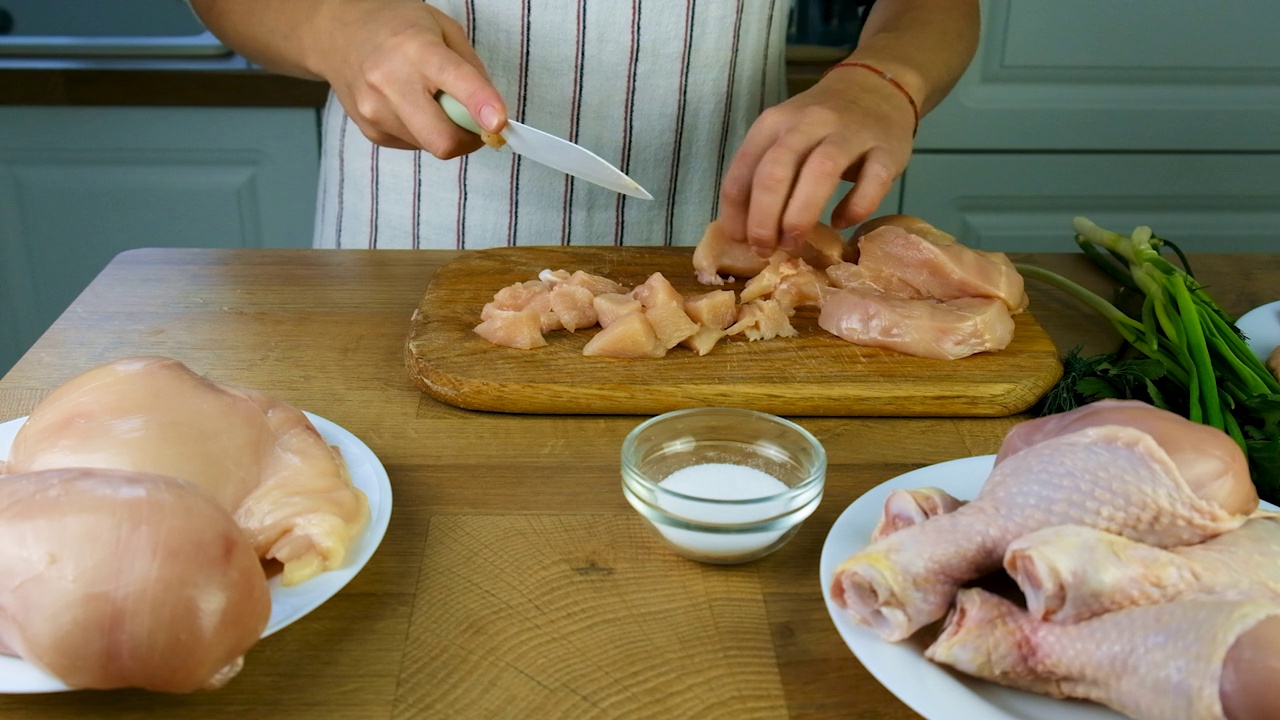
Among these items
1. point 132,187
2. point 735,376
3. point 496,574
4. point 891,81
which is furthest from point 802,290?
point 132,187

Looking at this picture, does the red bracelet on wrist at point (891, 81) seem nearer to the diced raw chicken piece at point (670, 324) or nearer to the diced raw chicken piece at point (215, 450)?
the diced raw chicken piece at point (670, 324)

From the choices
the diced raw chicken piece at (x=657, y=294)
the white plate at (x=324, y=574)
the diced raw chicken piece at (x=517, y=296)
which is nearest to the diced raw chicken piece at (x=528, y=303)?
the diced raw chicken piece at (x=517, y=296)

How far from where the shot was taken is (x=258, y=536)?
88 centimetres

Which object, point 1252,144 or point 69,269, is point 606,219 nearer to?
point 69,269

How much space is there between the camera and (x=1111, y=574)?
2.36 ft

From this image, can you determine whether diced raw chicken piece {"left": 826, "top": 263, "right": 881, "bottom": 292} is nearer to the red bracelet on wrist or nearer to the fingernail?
the red bracelet on wrist

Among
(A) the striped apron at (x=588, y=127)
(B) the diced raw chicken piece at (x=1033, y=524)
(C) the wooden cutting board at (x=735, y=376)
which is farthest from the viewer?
(A) the striped apron at (x=588, y=127)

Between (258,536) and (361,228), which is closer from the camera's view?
(258,536)

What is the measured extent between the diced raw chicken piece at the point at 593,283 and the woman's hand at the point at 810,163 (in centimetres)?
18

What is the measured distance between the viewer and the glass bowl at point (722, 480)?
906mm

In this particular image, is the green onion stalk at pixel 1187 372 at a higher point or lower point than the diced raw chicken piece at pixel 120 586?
lower

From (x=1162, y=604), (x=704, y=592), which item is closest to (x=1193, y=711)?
(x=1162, y=604)

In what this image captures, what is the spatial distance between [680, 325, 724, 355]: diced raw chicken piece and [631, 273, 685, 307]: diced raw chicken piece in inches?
1.8

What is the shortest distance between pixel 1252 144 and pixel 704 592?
2.48 meters
